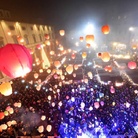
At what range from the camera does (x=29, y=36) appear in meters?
27.2

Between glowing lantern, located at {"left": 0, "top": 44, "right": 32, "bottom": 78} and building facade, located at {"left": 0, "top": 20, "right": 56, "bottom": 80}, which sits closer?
glowing lantern, located at {"left": 0, "top": 44, "right": 32, "bottom": 78}

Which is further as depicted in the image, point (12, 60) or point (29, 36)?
point (29, 36)

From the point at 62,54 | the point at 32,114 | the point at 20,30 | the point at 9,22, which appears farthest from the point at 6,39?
the point at 62,54

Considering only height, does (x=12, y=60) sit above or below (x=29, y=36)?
above

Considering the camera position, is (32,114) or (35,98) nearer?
(32,114)

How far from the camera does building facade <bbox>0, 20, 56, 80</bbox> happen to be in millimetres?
20328

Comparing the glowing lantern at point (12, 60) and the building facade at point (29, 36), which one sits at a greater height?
the glowing lantern at point (12, 60)

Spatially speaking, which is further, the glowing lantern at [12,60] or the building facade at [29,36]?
the building facade at [29,36]

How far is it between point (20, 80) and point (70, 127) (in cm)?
1124

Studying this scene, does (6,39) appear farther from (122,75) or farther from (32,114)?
(122,75)

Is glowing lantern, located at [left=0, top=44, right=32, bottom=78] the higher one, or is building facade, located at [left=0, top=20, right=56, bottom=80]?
glowing lantern, located at [left=0, top=44, right=32, bottom=78]

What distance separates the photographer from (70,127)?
34.1 ft

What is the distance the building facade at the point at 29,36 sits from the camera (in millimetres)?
20328

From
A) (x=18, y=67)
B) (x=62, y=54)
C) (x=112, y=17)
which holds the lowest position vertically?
(x=62, y=54)
